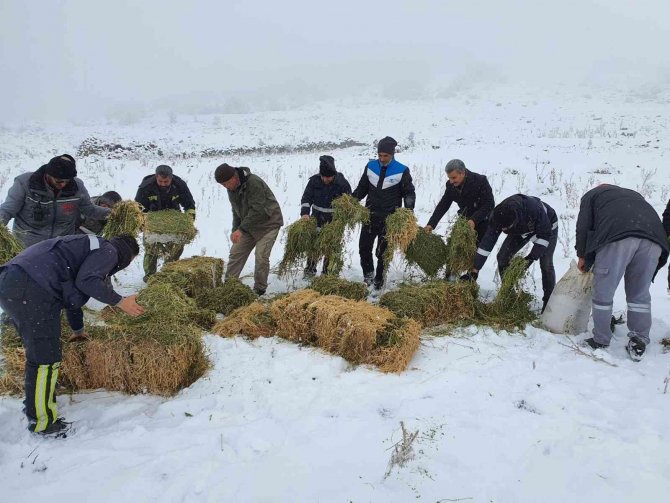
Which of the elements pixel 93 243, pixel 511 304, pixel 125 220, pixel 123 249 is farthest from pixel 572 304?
pixel 125 220

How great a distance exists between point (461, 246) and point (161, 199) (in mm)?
4290

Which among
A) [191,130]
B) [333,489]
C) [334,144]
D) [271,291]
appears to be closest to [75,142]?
[191,130]

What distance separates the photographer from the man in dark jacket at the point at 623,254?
4.03 m

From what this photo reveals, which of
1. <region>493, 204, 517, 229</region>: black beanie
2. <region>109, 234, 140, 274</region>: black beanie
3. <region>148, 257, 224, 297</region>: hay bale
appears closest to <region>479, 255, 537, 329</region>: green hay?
<region>493, 204, 517, 229</region>: black beanie

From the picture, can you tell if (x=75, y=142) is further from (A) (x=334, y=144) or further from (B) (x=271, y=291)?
(B) (x=271, y=291)

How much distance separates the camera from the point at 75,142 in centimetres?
2227

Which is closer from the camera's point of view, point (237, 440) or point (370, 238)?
point (237, 440)

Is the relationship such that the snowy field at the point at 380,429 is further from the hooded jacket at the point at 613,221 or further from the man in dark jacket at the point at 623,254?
the hooded jacket at the point at 613,221

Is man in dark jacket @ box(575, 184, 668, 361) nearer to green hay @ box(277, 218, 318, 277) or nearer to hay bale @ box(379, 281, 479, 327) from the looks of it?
hay bale @ box(379, 281, 479, 327)

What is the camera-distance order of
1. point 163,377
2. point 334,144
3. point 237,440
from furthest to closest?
point 334,144 → point 163,377 → point 237,440

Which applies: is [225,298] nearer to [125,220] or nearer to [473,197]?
[125,220]

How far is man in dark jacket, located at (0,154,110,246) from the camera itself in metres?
4.47

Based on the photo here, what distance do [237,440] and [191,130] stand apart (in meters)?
27.6

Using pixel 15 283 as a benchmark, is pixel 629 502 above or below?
below
